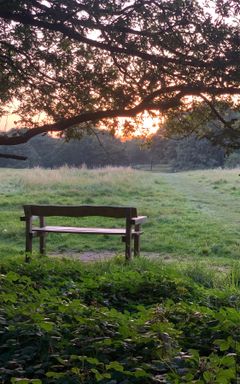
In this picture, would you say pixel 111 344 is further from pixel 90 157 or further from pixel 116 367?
pixel 90 157

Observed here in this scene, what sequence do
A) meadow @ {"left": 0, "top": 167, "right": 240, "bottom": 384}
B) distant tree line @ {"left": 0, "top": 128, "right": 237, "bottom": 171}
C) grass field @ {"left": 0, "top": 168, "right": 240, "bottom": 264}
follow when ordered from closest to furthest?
meadow @ {"left": 0, "top": 167, "right": 240, "bottom": 384}
grass field @ {"left": 0, "top": 168, "right": 240, "bottom": 264}
distant tree line @ {"left": 0, "top": 128, "right": 237, "bottom": 171}

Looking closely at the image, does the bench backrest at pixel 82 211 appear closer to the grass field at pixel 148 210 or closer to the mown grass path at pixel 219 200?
the grass field at pixel 148 210

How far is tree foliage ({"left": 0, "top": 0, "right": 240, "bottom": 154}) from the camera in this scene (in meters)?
6.20

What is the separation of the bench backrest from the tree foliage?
251 cm

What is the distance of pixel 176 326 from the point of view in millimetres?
3723

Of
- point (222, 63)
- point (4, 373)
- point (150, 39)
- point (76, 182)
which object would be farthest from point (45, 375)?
point (76, 182)

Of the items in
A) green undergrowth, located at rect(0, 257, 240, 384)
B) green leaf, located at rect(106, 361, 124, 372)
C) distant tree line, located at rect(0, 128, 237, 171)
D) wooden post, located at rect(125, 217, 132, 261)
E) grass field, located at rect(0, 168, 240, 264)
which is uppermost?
distant tree line, located at rect(0, 128, 237, 171)

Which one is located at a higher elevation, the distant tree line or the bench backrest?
the distant tree line

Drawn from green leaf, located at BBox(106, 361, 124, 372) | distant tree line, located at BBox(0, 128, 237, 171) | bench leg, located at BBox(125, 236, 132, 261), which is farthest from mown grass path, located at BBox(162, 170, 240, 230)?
A: distant tree line, located at BBox(0, 128, 237, 171)

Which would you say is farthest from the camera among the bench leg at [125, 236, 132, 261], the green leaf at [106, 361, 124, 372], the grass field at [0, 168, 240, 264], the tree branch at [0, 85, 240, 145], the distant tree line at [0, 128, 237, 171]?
the distant tree line at [0, 128, 237, 171]

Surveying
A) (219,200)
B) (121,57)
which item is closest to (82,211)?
(121,57)

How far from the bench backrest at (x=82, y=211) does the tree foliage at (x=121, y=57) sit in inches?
98.8

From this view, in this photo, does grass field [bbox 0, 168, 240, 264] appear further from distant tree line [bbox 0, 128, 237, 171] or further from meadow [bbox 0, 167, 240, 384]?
distant tree line [bbox 0, 128, 237, 171]

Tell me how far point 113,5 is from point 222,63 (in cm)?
129
